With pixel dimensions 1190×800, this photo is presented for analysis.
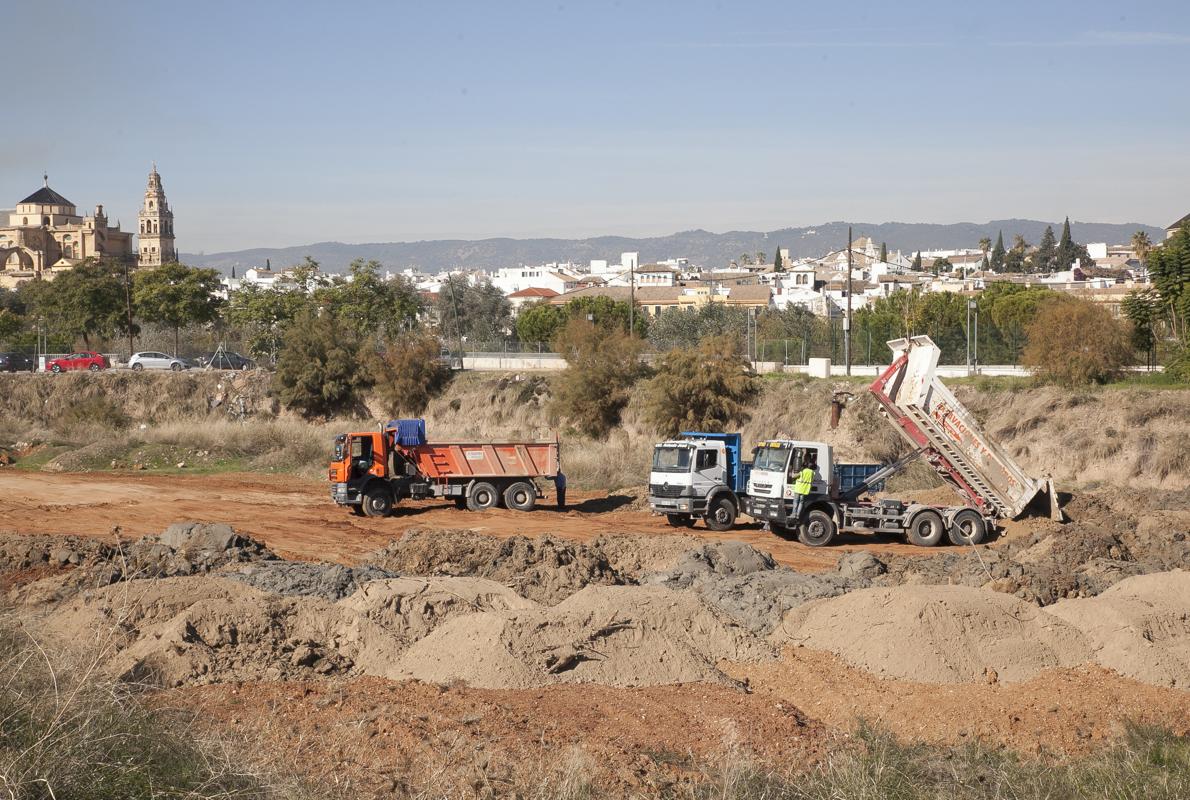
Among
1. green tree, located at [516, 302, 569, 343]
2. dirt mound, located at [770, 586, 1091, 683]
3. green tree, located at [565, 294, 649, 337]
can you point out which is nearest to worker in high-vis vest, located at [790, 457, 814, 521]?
dirt mound, located at [770, 586, 1091, 683]

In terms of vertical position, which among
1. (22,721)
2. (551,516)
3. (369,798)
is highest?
(22,721)

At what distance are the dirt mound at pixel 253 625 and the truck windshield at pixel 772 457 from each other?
11.0 meters

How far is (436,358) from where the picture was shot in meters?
56.1

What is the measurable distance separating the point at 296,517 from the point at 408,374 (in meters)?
23.2

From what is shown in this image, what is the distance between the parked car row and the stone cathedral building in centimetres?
7960

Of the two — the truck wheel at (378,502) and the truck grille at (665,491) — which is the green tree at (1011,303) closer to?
the truck grille at (665,491)

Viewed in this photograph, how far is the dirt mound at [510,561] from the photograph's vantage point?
1922cm

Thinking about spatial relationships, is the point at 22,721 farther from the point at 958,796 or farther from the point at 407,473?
the point at 407,473

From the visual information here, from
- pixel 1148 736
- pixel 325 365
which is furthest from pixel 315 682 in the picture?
pixel 325 365

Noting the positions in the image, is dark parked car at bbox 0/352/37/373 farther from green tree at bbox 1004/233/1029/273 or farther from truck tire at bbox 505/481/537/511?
green tree at bbox 1004/233/1029/273

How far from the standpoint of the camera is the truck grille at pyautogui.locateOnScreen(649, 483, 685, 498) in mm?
28375

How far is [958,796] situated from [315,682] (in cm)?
784

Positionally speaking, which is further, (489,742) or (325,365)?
(325,365)

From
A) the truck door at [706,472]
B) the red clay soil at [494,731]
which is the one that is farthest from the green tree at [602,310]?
the red clay soil at [494,731]
